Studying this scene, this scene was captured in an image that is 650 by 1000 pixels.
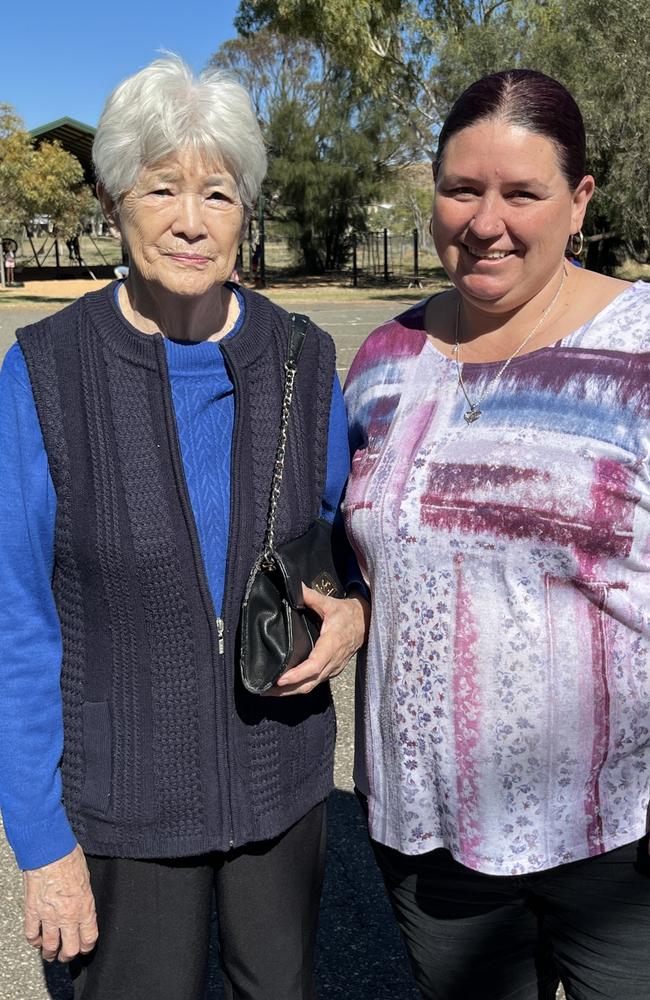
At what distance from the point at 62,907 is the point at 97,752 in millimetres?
306

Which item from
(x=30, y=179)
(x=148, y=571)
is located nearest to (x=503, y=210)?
(x=148, y=571)

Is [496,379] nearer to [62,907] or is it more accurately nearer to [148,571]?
[148,571]

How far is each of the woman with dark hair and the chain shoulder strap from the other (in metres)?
0.19

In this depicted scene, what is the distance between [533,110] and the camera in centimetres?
177

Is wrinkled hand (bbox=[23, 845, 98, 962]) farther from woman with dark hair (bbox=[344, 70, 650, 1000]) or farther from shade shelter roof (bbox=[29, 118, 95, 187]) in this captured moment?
shade shelter roof (bbox=[29, 118, 95, 187])

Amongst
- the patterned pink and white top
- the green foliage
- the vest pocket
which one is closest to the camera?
the patterned pink and white top

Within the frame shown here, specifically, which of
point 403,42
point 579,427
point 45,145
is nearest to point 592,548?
point 579,427

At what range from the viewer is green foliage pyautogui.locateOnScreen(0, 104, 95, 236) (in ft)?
105

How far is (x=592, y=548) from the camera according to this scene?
5.67 ft

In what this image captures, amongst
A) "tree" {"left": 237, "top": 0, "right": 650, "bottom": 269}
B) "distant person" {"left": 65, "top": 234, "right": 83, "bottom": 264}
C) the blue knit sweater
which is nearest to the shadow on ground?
the blue knit sweater

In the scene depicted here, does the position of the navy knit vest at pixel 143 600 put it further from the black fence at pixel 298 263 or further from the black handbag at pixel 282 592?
the black fence at pixel 298 263

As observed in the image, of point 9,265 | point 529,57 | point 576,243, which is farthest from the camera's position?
point 9,265

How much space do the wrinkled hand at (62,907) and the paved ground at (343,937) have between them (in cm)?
114

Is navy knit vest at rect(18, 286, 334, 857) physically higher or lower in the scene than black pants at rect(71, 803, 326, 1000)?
higher
